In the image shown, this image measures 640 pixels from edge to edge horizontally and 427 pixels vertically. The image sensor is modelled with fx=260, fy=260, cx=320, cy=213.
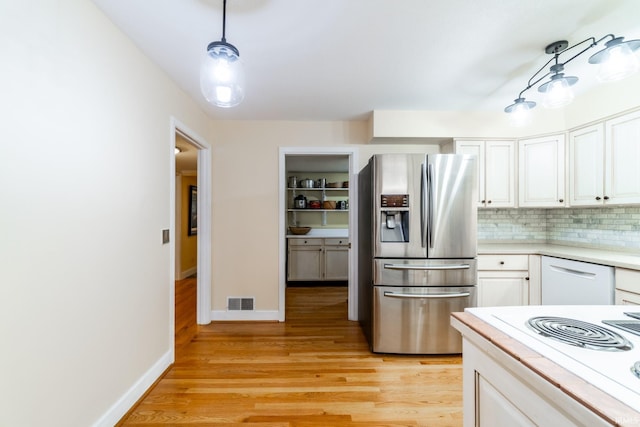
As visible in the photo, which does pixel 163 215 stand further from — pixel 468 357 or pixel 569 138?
pixel 569 138

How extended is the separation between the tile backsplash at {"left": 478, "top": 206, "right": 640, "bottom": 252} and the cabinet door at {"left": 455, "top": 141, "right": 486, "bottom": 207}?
0.39 m

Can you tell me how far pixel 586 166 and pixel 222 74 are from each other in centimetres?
318

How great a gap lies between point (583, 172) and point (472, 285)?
4.99 feet

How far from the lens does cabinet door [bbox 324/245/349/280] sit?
463 centimetres

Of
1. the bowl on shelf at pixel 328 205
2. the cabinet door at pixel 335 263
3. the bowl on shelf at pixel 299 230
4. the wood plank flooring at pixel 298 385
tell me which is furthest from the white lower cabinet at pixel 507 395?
the bowl on shelf at pixel 328 205

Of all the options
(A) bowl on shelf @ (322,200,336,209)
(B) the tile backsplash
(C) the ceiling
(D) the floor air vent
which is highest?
(C) the ceiling

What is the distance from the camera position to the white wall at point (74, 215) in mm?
1022

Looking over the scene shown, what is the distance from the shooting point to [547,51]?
175 centimetres

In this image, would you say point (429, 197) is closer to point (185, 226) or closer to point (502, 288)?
point (502, 288)

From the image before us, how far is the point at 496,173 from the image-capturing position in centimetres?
278

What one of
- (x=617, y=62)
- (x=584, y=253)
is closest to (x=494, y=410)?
(x=617, y=62)

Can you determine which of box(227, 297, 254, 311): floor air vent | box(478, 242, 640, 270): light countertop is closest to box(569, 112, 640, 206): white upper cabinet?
box(478, 242, 640, 270): light countertop

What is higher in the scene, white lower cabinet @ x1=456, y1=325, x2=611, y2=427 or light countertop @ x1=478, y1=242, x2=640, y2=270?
light countertop @ x1=478, y1=242, x2=640, y2=270

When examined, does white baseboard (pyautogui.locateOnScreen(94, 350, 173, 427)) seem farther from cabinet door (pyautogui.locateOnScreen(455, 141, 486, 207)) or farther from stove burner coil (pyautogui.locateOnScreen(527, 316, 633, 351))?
cabinet door (pyautogui.locateOnScreen(455, 141, 486, 207))
